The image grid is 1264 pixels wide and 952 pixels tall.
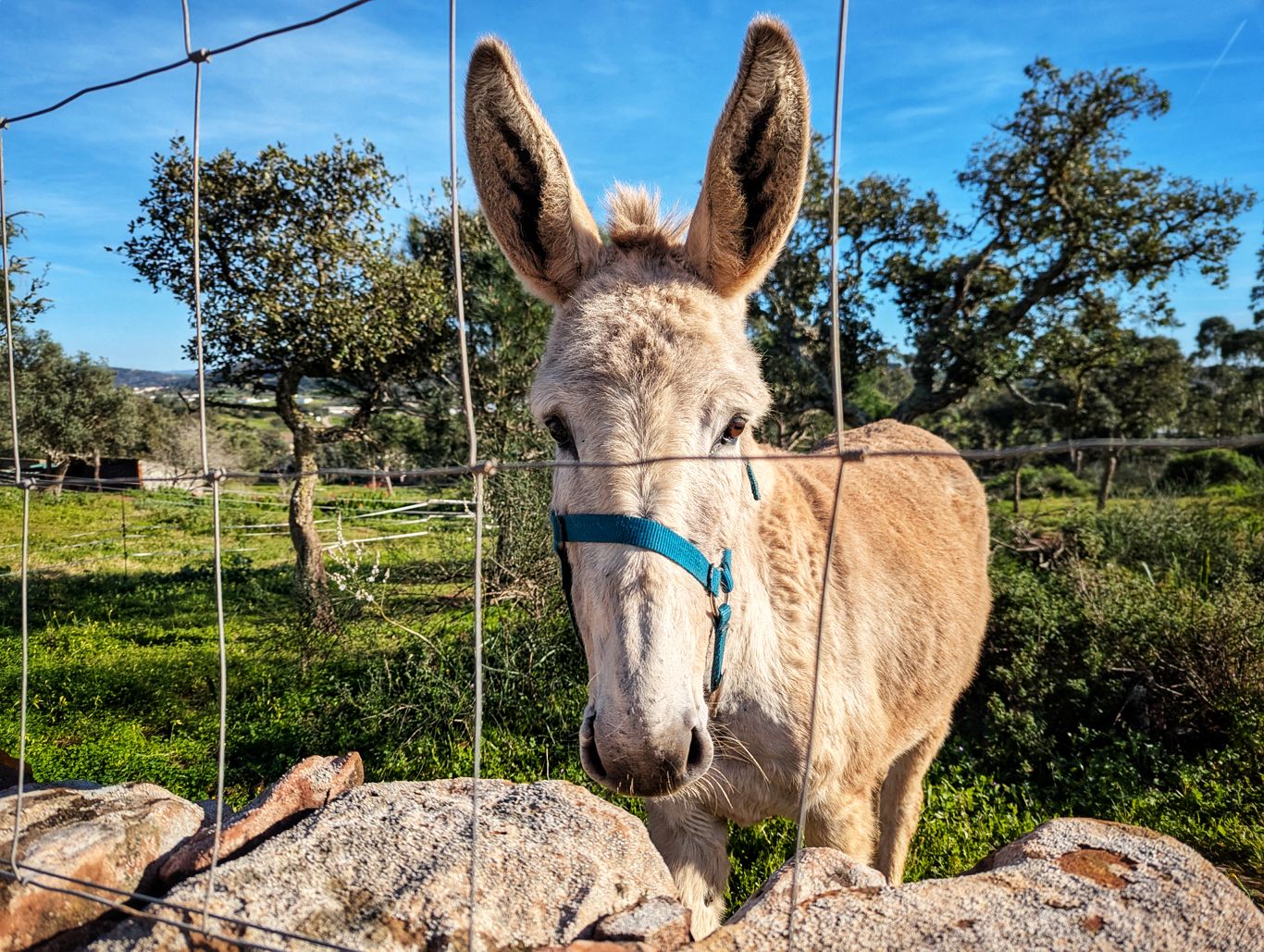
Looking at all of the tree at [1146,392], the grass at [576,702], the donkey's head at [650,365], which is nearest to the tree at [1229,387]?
the tree at [1146,392]

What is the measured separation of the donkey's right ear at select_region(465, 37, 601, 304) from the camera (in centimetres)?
215

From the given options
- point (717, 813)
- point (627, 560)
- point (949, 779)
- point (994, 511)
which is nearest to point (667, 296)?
point (627, 560)

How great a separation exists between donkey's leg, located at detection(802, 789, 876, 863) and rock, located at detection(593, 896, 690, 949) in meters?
0.87

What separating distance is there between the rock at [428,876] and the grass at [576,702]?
6.22 ft

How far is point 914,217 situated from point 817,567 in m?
12.2

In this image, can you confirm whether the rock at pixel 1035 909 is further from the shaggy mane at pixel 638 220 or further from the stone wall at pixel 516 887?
the shaggy mane at pixel 638 220

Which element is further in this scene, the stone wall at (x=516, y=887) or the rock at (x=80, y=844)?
the rock at (x=80, y=844)

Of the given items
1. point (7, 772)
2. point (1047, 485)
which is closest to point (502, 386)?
point (7, 772)

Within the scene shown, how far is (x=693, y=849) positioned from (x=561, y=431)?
160 centimetres

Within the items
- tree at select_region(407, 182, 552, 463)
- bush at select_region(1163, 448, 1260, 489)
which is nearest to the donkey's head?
tree at select_region(407, 182, 552, 463)

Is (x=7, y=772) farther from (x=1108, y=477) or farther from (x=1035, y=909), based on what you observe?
(x=1108, y=477)

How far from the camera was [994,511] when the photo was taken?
9.02m

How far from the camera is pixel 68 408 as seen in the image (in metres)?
17.8

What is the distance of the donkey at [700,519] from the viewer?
172 cm
